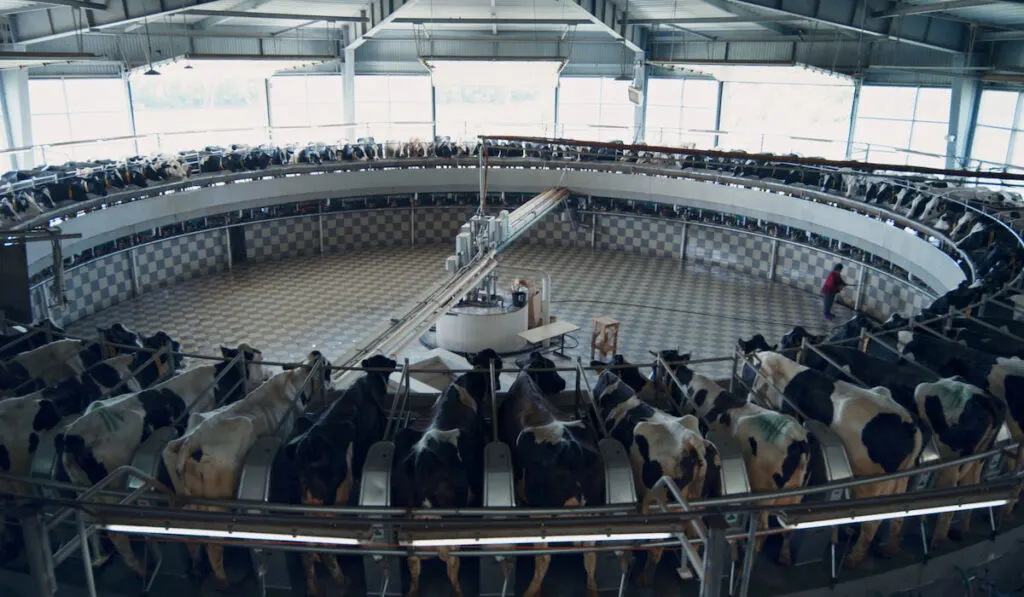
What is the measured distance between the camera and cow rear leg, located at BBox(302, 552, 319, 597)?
21.0ft

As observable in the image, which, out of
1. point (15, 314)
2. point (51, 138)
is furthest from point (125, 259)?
point (51, 138)

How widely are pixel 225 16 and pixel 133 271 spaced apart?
995 centimetres

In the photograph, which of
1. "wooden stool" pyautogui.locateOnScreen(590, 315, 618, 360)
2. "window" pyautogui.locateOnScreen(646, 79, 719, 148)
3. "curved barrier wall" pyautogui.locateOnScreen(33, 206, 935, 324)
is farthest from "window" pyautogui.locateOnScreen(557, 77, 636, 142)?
"wooden stool" pyautogui.locateOnScreen(590, 315, 618, 360)

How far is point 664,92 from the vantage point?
116 ft

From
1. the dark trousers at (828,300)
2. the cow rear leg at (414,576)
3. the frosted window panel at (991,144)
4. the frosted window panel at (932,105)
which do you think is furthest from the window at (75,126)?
the frosted window panel at (932,105)

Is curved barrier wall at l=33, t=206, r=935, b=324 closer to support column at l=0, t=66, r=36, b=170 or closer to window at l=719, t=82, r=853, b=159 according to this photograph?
support column at l=0, t=66, r=36, b=170

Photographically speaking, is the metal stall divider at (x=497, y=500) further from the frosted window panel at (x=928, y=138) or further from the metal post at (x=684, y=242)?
the frosted window panel at (x=928, y=138)

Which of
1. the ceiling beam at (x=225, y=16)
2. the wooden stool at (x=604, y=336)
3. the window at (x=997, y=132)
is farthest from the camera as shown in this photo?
the window at (x=997, y=132)

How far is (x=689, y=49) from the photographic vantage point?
3138cm

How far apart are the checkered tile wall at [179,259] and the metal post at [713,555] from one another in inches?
755

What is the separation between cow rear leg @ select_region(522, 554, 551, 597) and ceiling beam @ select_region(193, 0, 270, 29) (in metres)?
20.9

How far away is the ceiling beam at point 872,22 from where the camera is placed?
20.0m

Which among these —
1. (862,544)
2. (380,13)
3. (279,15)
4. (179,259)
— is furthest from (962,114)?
(179,259)

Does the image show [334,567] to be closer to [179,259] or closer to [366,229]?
[179,259]
